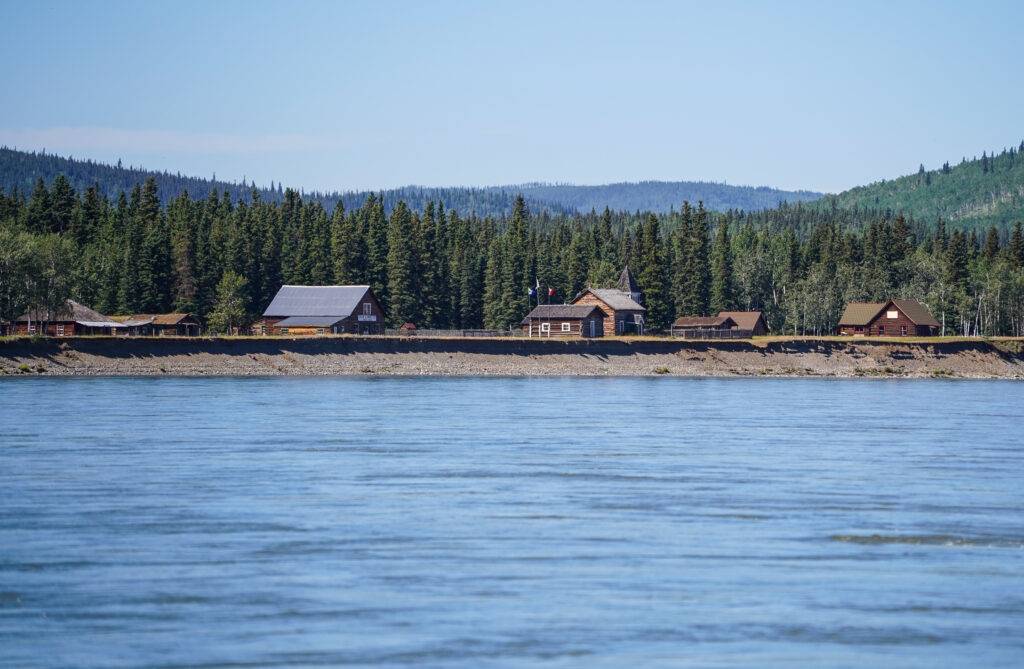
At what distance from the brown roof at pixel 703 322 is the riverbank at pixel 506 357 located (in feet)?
78.9

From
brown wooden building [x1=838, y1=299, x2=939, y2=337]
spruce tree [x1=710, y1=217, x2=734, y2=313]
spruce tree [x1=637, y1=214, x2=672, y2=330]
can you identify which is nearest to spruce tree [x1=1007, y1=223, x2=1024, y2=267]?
brown wooden building [x1=838, y1=299, x2=939, y2=337]

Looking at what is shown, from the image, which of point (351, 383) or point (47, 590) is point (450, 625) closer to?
point (47, 590)

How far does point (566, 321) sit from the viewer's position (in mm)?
119375

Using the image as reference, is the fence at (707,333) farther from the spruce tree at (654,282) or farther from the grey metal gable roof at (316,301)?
the grey metal gable roof at (316,301)

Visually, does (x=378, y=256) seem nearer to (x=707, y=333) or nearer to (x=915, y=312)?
(x=707, y=333)

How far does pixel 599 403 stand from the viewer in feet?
207

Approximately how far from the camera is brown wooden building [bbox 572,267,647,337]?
123 metres

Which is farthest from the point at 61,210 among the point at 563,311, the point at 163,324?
the point at 563,311

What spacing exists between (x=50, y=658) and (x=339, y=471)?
17571mm

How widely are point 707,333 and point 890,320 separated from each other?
20052 mm

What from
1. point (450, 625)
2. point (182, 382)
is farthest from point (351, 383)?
point (450, 625)

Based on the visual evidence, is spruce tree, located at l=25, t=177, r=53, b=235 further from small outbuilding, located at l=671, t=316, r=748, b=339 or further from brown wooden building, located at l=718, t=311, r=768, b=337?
brown wooden building, located at l=718, t=311, r=768, b=337

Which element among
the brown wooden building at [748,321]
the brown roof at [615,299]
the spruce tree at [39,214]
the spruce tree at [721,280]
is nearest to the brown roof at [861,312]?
the brown wooden building at [748,321]

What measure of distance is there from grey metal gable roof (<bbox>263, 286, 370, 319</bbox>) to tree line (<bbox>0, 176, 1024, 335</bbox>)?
3758 millimetres
